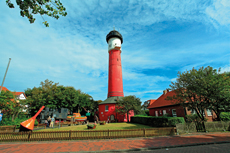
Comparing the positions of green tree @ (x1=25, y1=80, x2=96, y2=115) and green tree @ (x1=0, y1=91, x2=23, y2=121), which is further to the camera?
green tree @ (x1=25, y1=80, x2=96, y2=115)

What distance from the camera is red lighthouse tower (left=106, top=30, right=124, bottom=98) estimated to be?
30.6m

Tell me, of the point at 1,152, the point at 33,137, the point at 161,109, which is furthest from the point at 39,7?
the point at 161,109

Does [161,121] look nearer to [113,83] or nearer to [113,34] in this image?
[113,83]

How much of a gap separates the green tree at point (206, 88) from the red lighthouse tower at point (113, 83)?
14.8 metres

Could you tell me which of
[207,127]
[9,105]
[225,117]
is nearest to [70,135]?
[207,127]

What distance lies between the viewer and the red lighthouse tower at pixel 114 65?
3064cm

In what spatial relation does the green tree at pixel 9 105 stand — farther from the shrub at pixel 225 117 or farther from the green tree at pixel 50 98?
the shrub at pixel 225 117

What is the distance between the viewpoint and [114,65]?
32062 mm

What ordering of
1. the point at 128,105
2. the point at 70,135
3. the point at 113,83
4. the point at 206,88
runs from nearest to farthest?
the point at 70,135, the point at 206,88, the point at 128,105, the point at 113,83

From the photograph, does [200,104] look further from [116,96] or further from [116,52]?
[116,52]

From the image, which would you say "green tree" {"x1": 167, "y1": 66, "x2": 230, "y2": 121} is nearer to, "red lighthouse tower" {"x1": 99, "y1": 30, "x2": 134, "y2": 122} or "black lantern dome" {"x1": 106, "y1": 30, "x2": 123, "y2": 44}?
"red lighthouse tower" {"x1": 99, "y1": 30, "x2": 134, "y2": 122}

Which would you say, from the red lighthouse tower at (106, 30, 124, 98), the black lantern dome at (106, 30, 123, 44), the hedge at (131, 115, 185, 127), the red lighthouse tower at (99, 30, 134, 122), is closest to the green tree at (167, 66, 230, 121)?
the hedge at (131, 115, 185, 127)

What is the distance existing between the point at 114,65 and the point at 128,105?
491 inches

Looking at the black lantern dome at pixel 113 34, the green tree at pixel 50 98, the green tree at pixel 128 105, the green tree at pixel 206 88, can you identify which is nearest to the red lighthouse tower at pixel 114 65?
the black lantern dome at pixel 113 34
